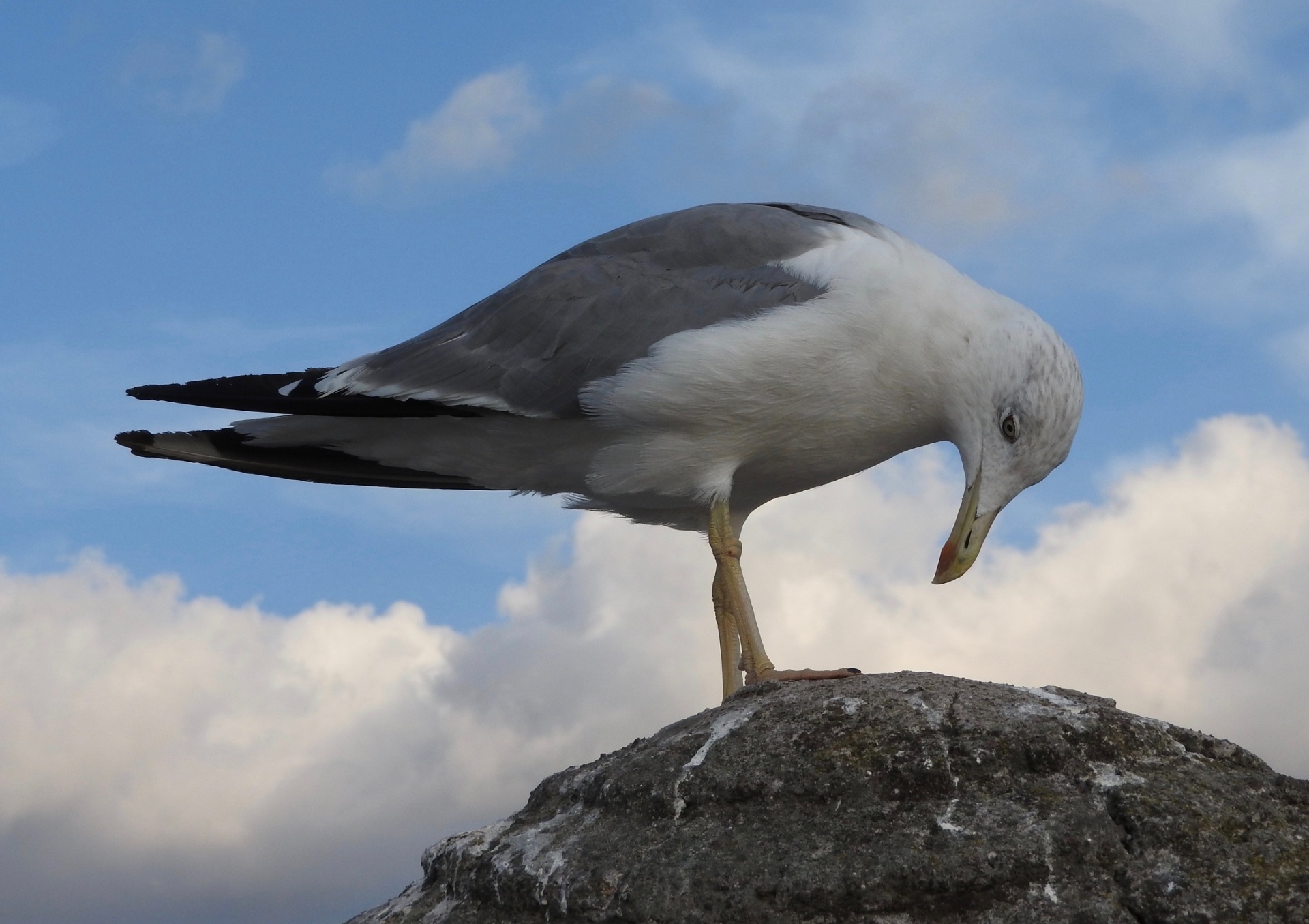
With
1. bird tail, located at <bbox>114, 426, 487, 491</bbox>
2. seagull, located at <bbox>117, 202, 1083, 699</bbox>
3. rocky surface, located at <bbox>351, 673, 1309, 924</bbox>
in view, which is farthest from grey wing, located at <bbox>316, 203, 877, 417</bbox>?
rocky surface, located at <bbox>351, 673, 1309, 924</bbox>

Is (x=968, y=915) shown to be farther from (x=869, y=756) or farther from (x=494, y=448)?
(x=494, y=448)

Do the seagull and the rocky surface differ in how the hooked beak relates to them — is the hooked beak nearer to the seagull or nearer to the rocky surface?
the seagull

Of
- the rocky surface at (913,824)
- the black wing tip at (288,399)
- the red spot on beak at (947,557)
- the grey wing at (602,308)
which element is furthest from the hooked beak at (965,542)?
the black wing tip at (288,399)

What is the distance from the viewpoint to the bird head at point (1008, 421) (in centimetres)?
652

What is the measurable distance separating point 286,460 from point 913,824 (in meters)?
4.88

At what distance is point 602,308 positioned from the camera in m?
7.03

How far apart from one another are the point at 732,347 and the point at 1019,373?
1.47 meters

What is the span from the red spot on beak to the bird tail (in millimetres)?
2837

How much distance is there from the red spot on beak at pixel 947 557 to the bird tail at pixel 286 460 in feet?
9.31

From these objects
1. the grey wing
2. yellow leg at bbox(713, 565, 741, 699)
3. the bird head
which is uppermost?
the grey wing

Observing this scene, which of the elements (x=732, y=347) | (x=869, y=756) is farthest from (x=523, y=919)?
(x=732, y=347)

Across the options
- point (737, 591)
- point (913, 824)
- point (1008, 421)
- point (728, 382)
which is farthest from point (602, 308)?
point (913, 824)

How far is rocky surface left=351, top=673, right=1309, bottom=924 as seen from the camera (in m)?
4.58

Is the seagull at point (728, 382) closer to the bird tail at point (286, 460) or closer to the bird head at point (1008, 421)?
the bird head at point (1008, 421)
